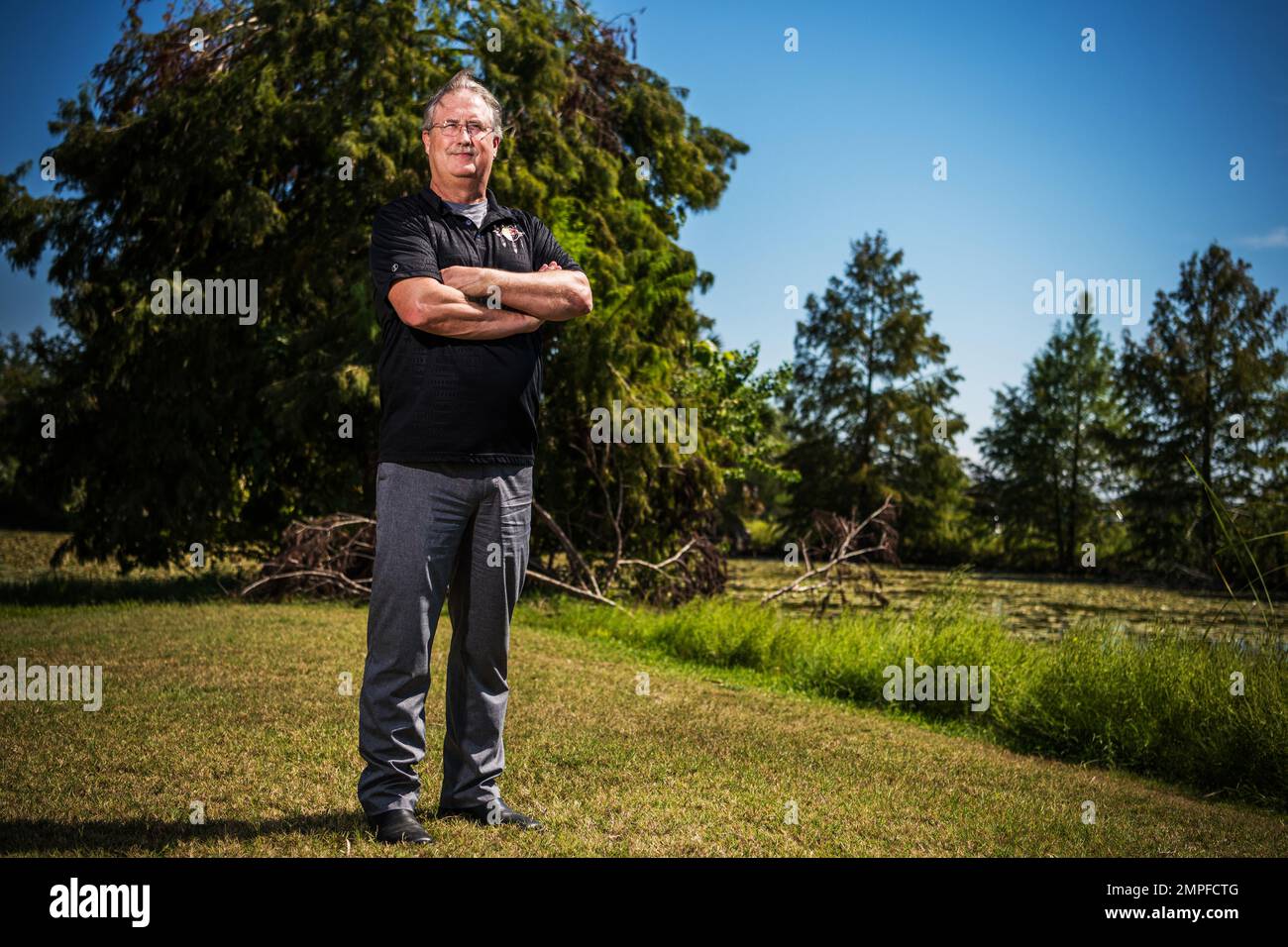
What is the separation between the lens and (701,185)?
18.3 m

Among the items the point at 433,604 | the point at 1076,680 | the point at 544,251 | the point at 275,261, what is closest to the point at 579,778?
the point at 433,604

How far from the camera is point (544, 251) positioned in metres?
3.78

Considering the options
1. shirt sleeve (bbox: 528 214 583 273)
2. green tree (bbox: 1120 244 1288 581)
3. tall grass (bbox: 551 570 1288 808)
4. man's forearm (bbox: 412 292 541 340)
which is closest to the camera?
man's forearm (bbox: 412 292 541 340)

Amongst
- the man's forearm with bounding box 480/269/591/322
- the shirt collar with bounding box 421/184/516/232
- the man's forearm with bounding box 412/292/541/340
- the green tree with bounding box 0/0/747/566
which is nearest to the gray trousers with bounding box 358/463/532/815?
the man's forearm with bounding box 412/292/541/340

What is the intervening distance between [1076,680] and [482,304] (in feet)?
17.6

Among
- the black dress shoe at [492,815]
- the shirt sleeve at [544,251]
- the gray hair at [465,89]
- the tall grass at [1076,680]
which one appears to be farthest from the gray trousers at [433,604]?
the tall grass at [1076,680]

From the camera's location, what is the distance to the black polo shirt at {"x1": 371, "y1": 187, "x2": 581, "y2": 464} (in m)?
3.35

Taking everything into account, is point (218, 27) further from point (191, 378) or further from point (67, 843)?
point (67, 843)

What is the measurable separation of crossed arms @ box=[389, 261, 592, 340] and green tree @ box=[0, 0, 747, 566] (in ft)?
30.4

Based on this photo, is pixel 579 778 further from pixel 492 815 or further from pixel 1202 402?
pixel 1202 402

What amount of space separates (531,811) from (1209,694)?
177 inches

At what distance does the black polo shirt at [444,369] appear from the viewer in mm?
3352

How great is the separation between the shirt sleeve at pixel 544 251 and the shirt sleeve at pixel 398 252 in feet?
1.41

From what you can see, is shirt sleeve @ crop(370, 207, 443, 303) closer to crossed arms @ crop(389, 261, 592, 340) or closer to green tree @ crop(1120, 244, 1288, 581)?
crossed arms @ crop(389, 261, 592, 340)
